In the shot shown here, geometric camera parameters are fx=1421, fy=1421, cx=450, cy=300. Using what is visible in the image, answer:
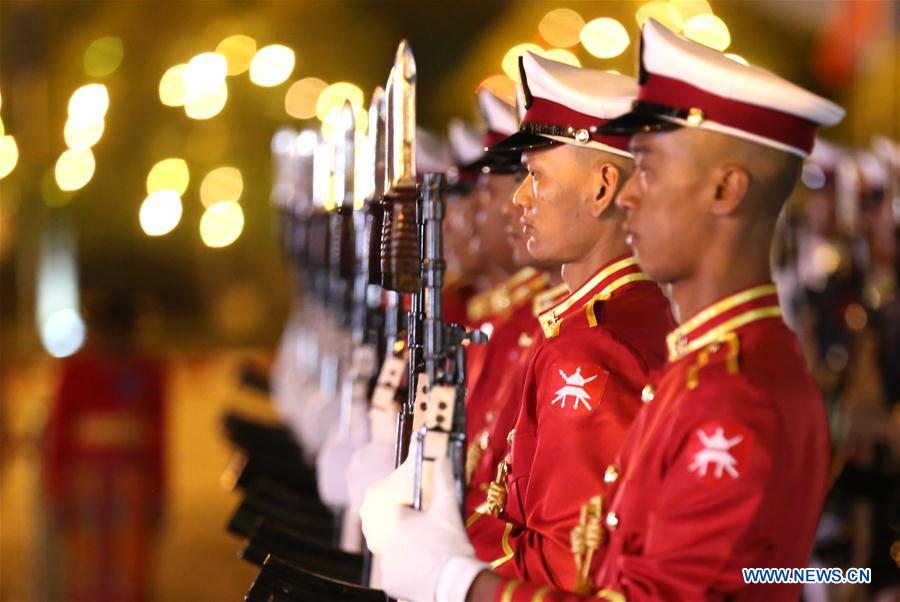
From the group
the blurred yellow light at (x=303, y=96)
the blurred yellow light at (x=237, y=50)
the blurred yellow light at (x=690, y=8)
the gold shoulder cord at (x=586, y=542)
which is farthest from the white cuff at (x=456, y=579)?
the blurred yellow light at (x=303, y=96)

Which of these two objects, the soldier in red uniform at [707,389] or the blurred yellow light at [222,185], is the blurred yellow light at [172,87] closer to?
the blurred yellow light at [222,185]

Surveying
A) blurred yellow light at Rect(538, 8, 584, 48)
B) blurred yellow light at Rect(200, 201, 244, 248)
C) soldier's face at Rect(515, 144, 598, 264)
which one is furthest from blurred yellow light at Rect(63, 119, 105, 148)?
soldier's face at Rect(515, 144, 598, 264)

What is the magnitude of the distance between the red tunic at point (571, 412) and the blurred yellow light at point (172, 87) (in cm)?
1419

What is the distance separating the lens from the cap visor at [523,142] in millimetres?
2875

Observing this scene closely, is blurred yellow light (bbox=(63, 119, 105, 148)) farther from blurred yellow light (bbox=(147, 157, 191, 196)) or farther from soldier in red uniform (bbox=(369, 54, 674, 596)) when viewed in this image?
soldier in red uniform (bbox=(369, 54, 674, 596))

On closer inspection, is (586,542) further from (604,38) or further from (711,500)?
(604,38)

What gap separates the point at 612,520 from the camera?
2244 mm

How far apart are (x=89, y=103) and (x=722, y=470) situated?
15196mm

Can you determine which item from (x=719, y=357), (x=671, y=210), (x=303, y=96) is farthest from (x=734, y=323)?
(x=303, y=96)

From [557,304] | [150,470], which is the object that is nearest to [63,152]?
[150,470]

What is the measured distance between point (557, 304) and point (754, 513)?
1005 mm

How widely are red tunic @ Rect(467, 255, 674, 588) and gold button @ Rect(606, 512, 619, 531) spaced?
0.83 ft

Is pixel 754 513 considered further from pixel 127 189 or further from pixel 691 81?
pixel 127 189

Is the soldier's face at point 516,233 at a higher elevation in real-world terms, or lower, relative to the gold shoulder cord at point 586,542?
higher
